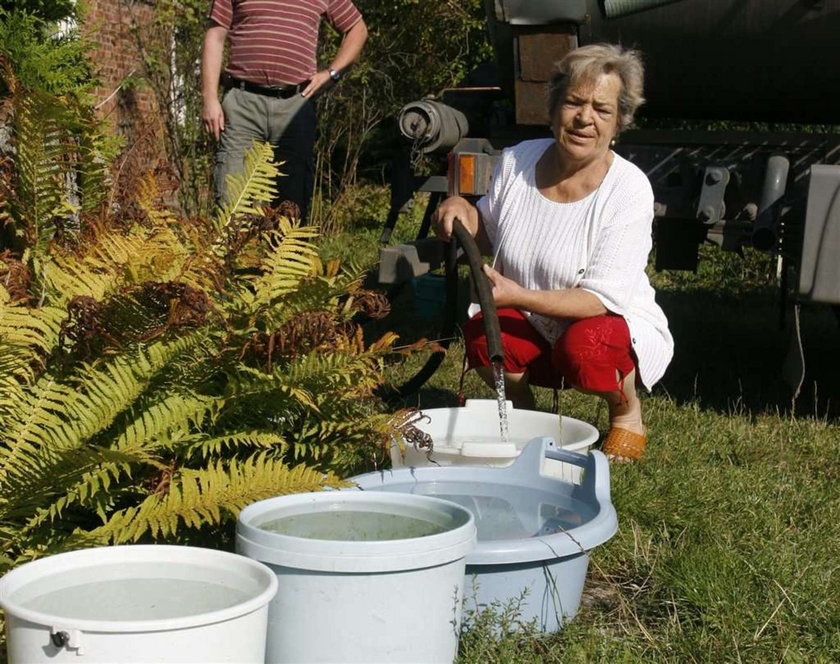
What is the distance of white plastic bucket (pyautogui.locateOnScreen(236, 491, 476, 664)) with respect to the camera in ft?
7.09

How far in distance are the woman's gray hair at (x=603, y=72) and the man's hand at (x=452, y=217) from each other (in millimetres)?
469

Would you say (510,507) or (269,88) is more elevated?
(269,88)

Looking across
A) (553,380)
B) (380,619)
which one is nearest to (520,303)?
(553,380)

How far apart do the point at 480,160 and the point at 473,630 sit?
2.90 meters

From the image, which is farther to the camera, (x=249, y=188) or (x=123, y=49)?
(x=123, y=49)

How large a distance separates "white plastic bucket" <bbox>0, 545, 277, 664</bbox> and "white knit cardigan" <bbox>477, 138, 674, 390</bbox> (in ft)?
6.84

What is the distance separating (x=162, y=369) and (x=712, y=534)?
1.62m

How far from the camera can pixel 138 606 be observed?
81.0 inches

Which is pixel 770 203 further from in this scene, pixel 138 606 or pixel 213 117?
pixel 138 606

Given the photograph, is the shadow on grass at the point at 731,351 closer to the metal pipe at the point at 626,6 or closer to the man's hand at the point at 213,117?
the man's hand at the point at 213,117

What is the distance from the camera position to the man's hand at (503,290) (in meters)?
3.65

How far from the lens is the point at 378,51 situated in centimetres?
1234

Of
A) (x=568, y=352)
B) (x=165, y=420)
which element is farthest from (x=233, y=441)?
(x=568, y=352)

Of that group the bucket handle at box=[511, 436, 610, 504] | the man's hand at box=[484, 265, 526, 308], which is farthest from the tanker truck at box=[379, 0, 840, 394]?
the bucket handle at box=[511, 436, 610, 504]
